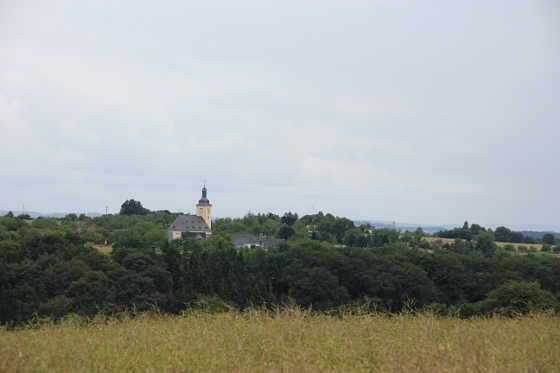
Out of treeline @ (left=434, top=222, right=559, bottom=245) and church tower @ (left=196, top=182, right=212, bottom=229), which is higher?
church tower @ (left=196, top=182, right=212, bottom=229)

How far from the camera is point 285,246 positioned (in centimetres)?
5816

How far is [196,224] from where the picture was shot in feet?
498

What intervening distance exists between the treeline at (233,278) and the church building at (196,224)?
88.9m

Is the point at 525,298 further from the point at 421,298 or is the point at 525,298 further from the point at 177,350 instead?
the point at 177,350

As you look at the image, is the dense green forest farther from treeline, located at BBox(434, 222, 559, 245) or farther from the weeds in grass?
treeline, located at BBox(434, 222, 559, 245)

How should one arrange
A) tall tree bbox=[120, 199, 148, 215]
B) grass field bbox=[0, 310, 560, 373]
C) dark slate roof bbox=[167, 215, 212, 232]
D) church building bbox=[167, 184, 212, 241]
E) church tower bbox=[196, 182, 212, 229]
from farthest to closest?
tall tree bbox=[120, 199, 148, 215]
church tower bbox=[196, 182, 212, 229]
dark slate roof bbox=[167, 215, 212, 232]
church building bbox=[167, 184, 212, 241]
grass field bbox=[0, 310, 560, 373]

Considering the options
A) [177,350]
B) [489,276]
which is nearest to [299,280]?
[489,276]

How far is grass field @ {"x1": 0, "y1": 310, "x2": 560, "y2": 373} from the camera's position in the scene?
8.29m

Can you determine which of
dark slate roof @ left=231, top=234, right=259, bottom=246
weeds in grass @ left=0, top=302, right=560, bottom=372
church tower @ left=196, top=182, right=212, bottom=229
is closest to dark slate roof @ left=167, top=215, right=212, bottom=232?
church tower @ left=196, top=182, right=212, bottom=229

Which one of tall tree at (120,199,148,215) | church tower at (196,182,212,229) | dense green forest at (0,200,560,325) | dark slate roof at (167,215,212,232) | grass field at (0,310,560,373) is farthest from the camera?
tall tree at (120,199,148,215)

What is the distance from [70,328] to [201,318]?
9.04ft

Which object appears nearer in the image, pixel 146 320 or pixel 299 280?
pixel 146 320

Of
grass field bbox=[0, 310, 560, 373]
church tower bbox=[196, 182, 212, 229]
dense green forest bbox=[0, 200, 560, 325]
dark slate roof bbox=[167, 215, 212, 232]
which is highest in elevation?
church tower bbox=[196, 182, 212, 229]

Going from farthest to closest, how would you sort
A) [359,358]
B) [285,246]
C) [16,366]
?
1. [285,246]
2. [359,358]
3. [16,366]
